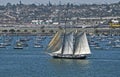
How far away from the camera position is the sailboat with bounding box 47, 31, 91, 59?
7069 cm

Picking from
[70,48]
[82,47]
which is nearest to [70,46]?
[70,48]

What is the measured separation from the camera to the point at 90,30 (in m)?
174

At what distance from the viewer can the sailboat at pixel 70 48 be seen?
232ft

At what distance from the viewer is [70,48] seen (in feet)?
235

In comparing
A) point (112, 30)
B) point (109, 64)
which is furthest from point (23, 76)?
point (112, 30)

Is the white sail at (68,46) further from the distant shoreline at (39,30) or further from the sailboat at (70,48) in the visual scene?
the distant shoreline at (39,30)

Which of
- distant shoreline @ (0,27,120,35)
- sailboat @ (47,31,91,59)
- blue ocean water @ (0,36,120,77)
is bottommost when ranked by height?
distant shoreline @ (0,27,120,35)

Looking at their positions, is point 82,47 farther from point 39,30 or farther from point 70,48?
point 39,30

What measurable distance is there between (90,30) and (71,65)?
109 meters

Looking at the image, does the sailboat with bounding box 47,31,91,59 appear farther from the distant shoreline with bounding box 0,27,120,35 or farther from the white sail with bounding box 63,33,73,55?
the distant shoreline with bounding box 0,27,120,35

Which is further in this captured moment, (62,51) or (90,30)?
(90,30)

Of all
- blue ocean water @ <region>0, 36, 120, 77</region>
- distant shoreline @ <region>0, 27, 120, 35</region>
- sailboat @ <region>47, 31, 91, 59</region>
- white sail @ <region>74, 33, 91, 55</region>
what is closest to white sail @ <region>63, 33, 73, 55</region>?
sailboat @ <region>47, 31, 91, 59</region>

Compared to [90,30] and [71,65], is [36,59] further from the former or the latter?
[90,30]

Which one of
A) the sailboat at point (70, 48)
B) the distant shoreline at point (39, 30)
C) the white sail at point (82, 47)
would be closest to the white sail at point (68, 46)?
the sailboat at point (70, 48)
